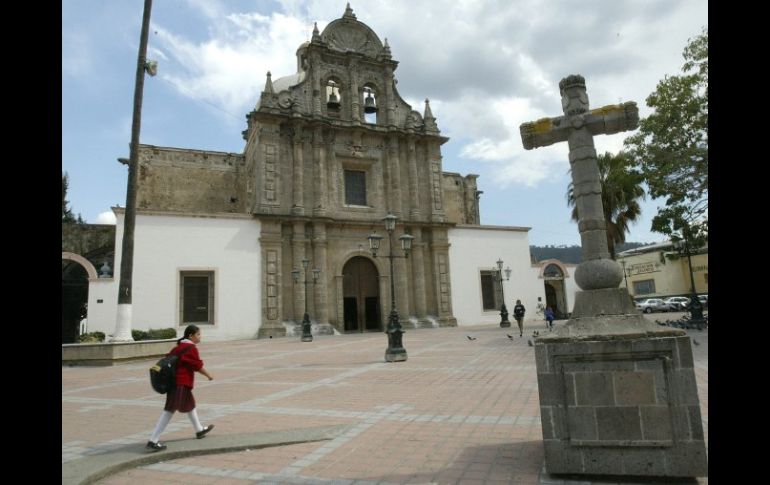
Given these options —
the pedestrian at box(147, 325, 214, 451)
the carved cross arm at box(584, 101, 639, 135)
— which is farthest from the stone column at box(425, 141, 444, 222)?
the carved cross arm at box(584, 101, 639, 135)

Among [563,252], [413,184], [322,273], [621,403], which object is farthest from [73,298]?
[563,252]

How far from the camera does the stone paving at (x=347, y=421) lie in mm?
4098

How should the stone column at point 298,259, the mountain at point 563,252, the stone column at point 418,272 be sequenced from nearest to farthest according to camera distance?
1. the stone column at point 298,259
2. the stone column at point 418,272
3. the mountain at point 563,252

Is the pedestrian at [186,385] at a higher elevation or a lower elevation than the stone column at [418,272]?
lower

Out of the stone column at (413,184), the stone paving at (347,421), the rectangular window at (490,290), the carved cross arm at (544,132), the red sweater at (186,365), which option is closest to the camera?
the stone paving at (347,421)

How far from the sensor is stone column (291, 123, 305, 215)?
82.2 feet

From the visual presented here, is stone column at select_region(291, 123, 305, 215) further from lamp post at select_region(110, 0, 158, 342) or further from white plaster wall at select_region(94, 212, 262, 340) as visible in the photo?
lamp post at select_region(110, 0, 158, 342)

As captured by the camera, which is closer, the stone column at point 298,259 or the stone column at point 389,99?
the stone column at point 298,259

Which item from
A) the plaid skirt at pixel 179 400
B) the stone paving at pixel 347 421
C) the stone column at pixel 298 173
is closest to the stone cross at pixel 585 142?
the stone paving at pixel 347 421

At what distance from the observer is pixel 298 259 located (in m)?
24.6

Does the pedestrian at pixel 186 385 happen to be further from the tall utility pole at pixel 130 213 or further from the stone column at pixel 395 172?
the stone column at pixel 395 172

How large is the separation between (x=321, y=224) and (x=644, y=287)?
38.4 meters

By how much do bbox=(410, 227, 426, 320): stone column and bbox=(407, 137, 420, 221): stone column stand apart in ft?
3.07

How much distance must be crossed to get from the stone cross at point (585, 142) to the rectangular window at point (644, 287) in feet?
164
